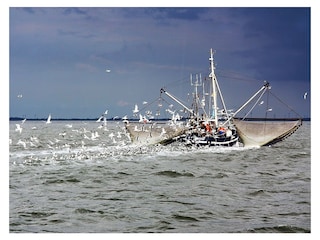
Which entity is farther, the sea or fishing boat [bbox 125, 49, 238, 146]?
fishing boat [bbox 125, 49, 238, 146]

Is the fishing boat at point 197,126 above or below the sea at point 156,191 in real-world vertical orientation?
above

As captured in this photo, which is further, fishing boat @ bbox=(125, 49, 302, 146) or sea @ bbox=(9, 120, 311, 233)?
fishing boat @ bbox=(125, 49, 302, 146)

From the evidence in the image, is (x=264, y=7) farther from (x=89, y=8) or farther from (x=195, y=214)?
(x=195, y=214)

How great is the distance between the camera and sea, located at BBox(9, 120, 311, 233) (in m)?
6.25

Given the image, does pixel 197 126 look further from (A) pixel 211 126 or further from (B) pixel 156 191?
(B) pixel 156 191

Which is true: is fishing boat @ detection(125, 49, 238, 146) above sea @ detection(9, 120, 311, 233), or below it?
above

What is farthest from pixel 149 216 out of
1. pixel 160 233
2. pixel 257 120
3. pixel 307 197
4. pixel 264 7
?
pixel 264 7

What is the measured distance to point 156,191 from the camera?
707cm

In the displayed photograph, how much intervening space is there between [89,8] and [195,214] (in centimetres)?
334

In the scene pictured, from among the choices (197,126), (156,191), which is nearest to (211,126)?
(197,126)

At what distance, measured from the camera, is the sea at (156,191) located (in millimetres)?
6250

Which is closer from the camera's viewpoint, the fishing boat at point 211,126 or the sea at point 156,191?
the sea at point 156,191
